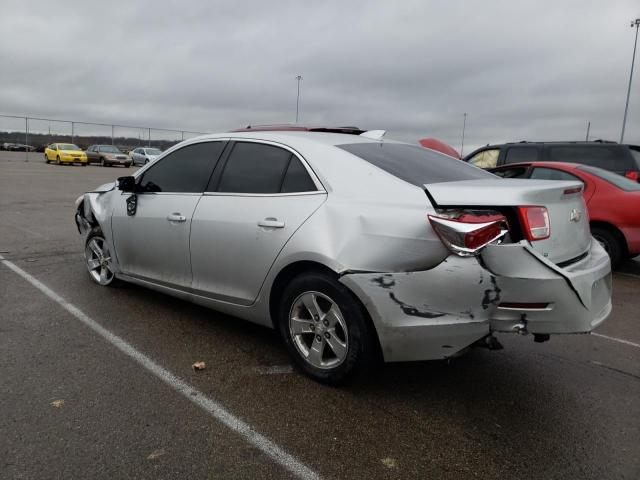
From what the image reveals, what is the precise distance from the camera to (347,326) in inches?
115

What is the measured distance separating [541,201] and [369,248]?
986 millimetres

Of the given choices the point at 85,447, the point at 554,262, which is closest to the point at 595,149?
the point at 554,262

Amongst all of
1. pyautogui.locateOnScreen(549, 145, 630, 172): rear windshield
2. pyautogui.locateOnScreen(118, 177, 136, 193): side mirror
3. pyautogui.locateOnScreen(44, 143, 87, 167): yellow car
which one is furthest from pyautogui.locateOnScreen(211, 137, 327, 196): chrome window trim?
pyautogui.locateOnScreen(44, 143, 87, 167): yellow car

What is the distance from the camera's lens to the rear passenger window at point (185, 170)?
13.1ft

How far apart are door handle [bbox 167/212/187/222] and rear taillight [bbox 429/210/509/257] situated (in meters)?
2.11

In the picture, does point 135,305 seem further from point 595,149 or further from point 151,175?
point 595,149

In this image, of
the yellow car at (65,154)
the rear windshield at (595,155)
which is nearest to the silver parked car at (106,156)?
the yellow car at (65,154)

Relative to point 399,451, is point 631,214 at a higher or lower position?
higher

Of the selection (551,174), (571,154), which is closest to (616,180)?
(551,174)

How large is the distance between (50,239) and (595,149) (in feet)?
29.5

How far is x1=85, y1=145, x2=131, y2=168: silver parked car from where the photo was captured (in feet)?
108

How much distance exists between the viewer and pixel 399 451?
2525 millimetres

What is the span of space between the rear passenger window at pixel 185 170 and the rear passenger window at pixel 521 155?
693 cm

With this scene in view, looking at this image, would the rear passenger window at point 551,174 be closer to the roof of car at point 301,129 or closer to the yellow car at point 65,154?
the roof of car at point 301,129
